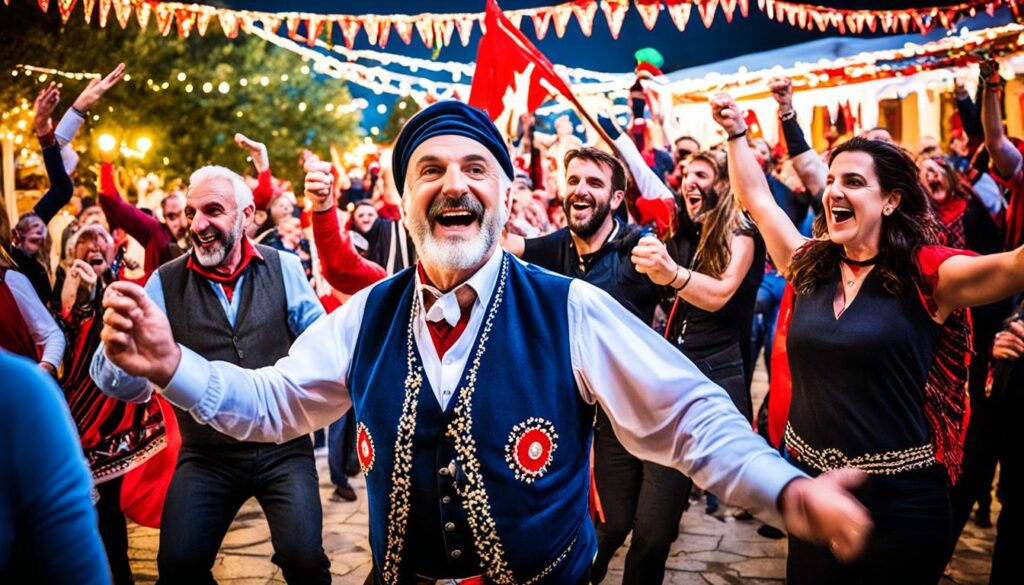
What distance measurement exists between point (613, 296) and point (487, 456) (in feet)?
6.85

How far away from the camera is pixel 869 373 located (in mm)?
2953

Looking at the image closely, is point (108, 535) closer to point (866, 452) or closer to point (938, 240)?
point (866, 452)

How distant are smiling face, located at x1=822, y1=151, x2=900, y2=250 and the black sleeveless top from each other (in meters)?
0.17

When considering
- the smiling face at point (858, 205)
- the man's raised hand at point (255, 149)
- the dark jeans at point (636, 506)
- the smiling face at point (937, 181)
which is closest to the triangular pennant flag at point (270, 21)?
the man's raised hand at point (255, 149)

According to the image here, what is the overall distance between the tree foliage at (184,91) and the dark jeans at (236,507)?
14580 mm

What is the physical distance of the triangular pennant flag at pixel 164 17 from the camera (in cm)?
1047

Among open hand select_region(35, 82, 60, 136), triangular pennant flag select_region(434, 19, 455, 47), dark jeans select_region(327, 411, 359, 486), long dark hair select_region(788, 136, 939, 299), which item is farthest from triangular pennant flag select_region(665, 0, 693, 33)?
long dark hair select_region(788, 136, 939, 299)

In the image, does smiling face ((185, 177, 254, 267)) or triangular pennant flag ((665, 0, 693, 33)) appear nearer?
smiling face ((185, 177, 254, 267))

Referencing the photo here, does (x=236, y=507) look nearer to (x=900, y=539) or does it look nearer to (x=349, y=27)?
(x=900, y=539)

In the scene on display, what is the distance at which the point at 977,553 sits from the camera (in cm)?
523

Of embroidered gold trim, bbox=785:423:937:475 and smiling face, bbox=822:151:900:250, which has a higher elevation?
smiling face, bbox=822:151:900:250

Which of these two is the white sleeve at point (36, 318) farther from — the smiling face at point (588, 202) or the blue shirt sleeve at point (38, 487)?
the blue shirt sleeve at point (38, 487)

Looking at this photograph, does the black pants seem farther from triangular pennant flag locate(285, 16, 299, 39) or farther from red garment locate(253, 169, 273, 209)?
triangular pennant flag locate(285, 16, 299, 39)

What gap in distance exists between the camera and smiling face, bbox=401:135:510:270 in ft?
7.79
